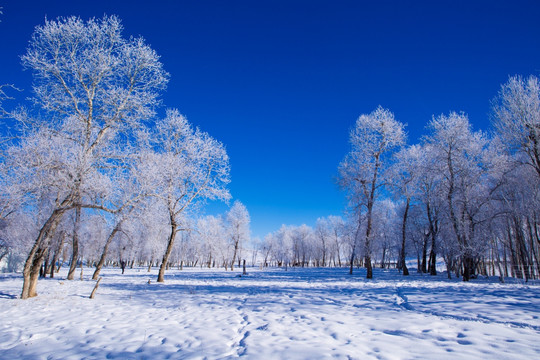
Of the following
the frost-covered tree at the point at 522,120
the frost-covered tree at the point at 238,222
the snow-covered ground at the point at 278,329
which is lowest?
the snow-covered ground at the point at 278,329

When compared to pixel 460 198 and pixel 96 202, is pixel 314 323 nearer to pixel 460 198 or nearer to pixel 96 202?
pixel 96 202

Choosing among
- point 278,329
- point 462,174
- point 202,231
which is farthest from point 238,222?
point 278,329

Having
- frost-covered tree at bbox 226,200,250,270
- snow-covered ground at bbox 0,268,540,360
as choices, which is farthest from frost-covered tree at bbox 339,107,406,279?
frost-covered tree at bbox 226,200,250,270

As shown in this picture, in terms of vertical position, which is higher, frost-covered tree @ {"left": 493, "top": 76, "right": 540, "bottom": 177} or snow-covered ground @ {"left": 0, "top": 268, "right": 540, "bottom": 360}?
frost-covered tree @ {"left": 493, "top": 76, "right": 540, "bottom": 177}

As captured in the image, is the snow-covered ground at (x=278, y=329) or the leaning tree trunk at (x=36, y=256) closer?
the snow-covered ground at (x=278, y=329)

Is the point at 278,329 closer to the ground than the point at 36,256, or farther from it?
closer to the ground

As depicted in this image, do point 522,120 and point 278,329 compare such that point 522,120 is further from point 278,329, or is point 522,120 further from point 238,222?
point 238,222

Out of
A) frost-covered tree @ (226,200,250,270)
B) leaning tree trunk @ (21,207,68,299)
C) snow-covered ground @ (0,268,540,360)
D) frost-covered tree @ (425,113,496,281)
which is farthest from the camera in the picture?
frost-covered tree @ (226,200,250,270)

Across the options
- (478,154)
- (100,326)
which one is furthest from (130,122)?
(478,154)

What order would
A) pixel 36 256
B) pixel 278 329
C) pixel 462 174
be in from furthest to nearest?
pixel 462 174
pixel 36 256
pixel 278 329

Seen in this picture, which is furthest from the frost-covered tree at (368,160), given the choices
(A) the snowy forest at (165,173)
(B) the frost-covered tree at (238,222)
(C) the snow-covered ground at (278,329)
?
(B) the frost-covered tree at (238,222)

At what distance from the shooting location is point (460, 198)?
1862cm

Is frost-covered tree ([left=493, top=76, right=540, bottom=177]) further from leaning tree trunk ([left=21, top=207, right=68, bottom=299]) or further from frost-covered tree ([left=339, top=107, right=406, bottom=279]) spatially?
leaning tree trunk ([left=21, top=207, right=68, bottom=299])

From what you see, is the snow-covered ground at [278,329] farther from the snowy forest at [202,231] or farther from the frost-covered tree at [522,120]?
the frost-covered tree at [522,120]
